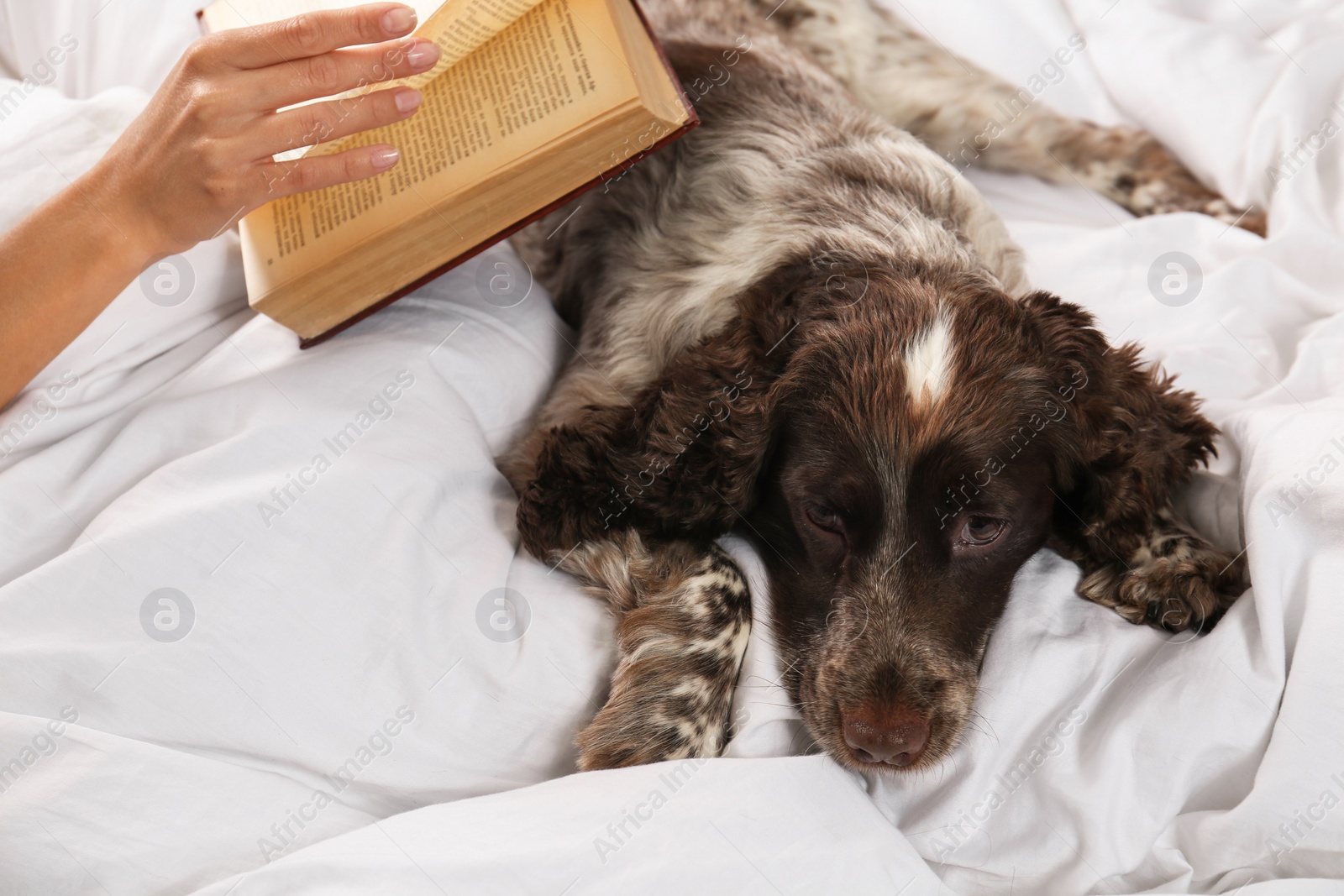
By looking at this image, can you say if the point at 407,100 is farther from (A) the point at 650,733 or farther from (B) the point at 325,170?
(A) the point at 650,733

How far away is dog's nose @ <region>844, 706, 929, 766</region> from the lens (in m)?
1.94

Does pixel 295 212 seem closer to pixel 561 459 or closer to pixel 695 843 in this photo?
pixel 561 459

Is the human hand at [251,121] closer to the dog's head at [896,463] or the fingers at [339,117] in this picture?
the fingers at [339,117]

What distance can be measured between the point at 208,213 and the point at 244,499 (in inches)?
24.1

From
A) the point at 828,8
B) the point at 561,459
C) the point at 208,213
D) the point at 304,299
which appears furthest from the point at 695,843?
the point at 828,8

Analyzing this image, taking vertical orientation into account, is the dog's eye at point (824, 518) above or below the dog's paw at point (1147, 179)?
above

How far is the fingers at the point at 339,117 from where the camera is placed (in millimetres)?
2086

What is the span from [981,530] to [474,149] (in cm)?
135

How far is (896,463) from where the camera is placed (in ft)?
6.86

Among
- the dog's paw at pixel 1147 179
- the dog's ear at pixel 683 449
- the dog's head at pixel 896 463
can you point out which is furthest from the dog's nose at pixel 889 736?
the dog's paw at pixel 1147 179

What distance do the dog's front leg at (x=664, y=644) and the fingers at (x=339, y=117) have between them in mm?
994

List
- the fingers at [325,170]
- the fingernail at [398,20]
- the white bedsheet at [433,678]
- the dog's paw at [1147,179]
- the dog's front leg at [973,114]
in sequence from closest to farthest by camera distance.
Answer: the white bedsheet at [433,678] → the fingernail at [398,20] → the fingers at [325,170] → the dog's paw at [1147,179] → the dog's front leg at [973,114]

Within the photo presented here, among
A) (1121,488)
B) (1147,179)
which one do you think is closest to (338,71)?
(1121,488)

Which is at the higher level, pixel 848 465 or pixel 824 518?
pixel 848 465
